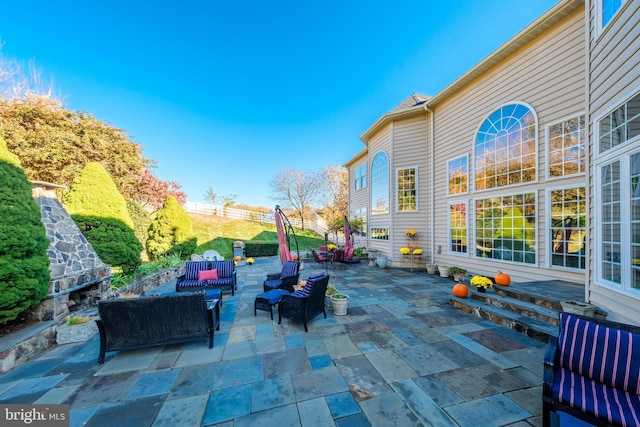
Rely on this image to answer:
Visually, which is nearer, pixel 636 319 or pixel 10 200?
pixel 636 319

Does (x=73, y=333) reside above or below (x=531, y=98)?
below

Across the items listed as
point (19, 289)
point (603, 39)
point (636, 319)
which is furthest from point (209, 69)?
point (636, 319)

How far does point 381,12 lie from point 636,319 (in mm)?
11249

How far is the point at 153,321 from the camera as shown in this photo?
3.33 m

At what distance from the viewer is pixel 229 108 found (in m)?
14.9

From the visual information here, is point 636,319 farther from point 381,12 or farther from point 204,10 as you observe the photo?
point 204,10

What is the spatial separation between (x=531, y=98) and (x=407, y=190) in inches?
183

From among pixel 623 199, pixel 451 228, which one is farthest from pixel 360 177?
pixel 623 199

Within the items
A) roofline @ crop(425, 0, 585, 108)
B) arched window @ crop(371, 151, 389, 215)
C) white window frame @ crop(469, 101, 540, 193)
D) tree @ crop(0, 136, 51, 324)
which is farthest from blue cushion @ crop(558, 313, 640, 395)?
arched window @ crop(371, 151, 389, 215)

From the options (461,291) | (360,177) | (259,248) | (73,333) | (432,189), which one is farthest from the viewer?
(259,248)

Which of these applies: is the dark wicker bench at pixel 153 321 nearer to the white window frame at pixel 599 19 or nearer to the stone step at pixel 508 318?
the stone step at pixel 508 318

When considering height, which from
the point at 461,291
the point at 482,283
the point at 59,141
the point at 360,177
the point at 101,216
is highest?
the point at 59,141

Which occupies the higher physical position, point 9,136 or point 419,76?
point 419,76

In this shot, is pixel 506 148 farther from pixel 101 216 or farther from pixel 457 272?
pixel 101 216
